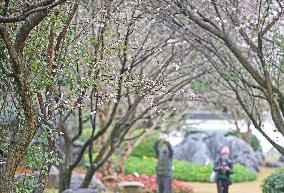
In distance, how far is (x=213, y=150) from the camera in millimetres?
26078

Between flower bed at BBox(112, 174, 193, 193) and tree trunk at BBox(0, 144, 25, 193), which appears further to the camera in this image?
flower bed at BBox(112, 174, 193, 193)

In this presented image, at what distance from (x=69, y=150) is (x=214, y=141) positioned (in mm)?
15919

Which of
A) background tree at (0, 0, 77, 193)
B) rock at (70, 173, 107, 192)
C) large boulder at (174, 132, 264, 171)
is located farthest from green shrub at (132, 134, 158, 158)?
background tree at (0, 0, 77, 193)

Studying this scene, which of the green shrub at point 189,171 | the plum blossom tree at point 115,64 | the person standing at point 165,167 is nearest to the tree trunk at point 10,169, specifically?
the plum blossom tree at point 115,64

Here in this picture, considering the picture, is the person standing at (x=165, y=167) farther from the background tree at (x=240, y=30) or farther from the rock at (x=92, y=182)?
the background tree at (x=240, y=30)

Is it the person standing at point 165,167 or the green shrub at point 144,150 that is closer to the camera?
the person standing at point 165,167

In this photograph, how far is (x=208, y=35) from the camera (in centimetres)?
874

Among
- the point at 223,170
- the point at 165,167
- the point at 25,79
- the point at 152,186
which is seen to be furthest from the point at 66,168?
the point at 152,186

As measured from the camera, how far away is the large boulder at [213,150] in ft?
81.0

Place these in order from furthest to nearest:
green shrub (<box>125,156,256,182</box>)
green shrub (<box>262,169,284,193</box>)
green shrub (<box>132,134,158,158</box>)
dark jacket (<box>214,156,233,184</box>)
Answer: green shrub (<box>132,134,158,158</box>)
green shrub (<box>125,156,256,182</box>)
dark jacket (<box>214,156,233,184</box>)
green shrub (<box>262,169,284,193</box>)

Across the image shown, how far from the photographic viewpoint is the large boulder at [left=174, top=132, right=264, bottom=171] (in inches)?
972

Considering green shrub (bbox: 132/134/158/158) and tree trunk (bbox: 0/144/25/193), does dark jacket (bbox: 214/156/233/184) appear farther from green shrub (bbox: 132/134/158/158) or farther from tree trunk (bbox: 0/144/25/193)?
green shrub (bbox: 132/134/158/158)

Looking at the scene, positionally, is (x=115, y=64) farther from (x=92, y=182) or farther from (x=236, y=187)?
(x=236, y=187)

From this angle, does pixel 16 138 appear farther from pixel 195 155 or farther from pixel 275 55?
pixel 195 155
